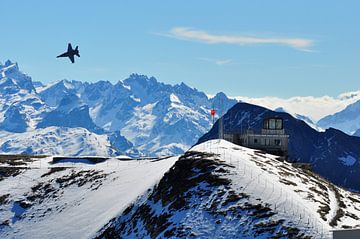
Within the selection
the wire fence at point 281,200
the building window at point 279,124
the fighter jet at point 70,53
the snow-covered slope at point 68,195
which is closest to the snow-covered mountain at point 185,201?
the wire fence at point 281,200

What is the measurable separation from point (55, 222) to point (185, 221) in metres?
36.1

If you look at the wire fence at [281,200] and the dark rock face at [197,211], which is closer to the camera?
the wire fence at [281,200]

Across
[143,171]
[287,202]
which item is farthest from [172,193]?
[143,171]

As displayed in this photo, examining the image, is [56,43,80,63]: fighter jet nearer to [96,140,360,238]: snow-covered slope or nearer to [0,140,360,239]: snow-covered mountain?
[0,140,360,239]: snow-covered mountain

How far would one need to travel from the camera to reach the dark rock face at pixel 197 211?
2709 inches

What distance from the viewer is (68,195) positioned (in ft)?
373

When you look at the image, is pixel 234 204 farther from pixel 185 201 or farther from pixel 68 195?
pixel 68 195

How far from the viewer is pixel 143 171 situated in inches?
4621

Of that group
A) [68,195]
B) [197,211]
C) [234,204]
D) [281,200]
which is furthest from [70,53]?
[281,200]

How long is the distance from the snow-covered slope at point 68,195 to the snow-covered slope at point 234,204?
26.7ft

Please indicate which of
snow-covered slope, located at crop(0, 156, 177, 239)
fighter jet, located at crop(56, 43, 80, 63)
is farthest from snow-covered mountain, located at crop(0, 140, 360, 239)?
fighter jet, located at crop(56, 43, 80, 63)

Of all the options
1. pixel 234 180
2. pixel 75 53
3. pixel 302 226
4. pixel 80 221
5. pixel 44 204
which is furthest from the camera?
pixel 75 53

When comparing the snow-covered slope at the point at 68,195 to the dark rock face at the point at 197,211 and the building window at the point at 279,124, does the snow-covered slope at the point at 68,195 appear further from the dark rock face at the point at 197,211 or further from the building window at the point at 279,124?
the building window at the point at 279,124

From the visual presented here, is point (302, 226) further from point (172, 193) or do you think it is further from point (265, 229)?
point (172, 193)
